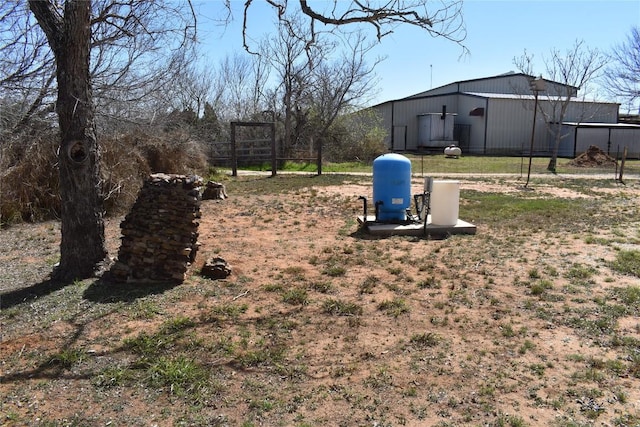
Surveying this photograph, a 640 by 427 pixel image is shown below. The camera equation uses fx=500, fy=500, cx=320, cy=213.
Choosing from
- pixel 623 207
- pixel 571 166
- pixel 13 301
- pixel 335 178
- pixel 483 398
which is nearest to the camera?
pixel 483 398

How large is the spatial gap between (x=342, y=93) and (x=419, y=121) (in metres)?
11.9

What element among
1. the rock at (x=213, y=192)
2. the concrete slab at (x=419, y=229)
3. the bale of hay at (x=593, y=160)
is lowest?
the concrete slab at (x=419, y=229)

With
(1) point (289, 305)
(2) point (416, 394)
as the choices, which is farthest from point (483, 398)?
(1) point (289, 305)

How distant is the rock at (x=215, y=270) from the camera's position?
5152 millimetres

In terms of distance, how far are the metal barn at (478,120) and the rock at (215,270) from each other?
30.4 m

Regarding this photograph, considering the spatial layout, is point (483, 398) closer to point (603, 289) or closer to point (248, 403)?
point (248, 403)

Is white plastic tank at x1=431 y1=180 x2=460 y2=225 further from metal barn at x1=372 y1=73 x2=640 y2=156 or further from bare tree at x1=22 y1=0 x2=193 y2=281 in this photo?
metal barn at x1=372 y1=73 x2=640 y2=156

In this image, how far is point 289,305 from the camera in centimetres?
445

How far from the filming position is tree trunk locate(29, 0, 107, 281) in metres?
4.46

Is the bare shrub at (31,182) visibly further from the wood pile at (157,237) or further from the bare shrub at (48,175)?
the wood pile at (157,237)

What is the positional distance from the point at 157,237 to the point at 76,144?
1.13 meters

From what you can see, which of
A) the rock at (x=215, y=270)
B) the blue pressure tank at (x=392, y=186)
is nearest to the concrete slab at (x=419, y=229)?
the blue pressure tank at (x=392, y=186)

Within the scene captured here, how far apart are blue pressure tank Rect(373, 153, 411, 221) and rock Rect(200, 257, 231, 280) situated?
10.9ft

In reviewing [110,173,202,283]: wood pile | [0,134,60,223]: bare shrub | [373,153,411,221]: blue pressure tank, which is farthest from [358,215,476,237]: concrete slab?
[0,134,60,223]: bare shrub
